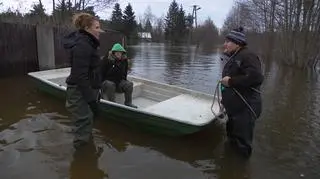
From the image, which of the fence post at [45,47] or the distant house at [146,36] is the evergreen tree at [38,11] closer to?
the fence post at [45,47]

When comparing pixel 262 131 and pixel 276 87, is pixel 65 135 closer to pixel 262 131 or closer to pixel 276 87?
pixel 262 131

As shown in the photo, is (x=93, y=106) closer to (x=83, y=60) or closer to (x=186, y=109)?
(x=83, y=60)

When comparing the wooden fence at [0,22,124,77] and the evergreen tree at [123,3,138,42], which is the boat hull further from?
the evergreen tree at [123,3,138,42]

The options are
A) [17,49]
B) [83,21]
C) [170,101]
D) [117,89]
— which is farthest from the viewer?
[17,49]

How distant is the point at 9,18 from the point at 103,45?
19.4ft

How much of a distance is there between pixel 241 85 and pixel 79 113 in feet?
7.74

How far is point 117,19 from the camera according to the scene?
7375cm

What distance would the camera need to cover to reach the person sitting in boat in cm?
739

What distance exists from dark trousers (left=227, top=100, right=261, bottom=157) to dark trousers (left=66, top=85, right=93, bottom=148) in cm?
218

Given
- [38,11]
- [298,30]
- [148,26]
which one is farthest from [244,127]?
[148,26]

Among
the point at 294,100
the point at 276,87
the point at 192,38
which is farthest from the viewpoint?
the point at 192,38

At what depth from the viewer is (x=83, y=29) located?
5.06 m

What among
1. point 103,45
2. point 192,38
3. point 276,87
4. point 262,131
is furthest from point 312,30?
point 192,38

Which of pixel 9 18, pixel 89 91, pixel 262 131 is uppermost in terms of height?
pixel 9 18
